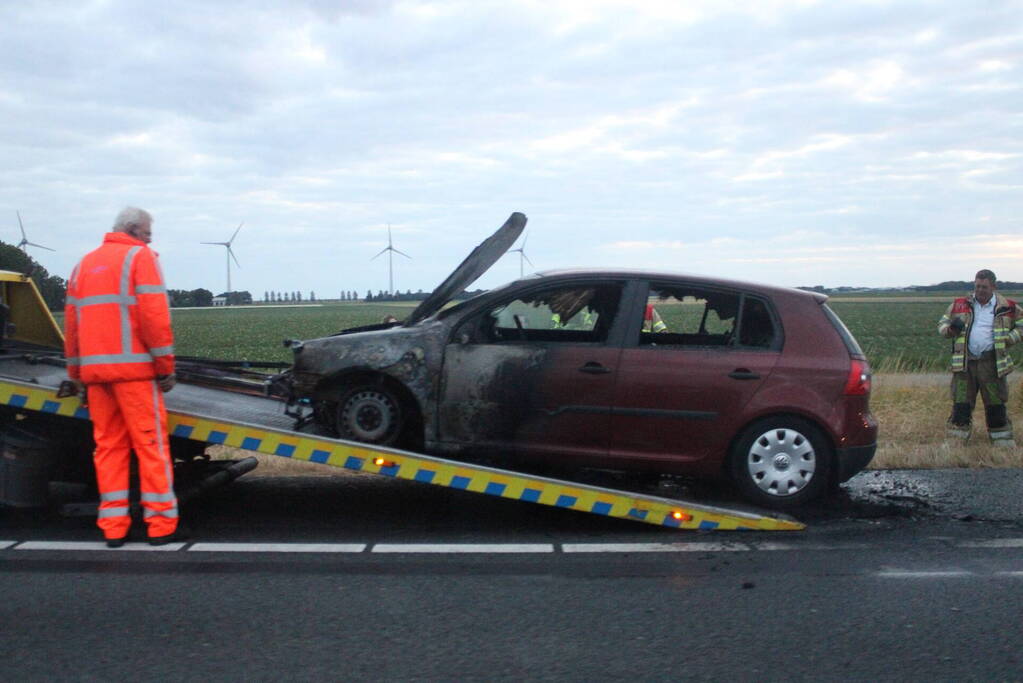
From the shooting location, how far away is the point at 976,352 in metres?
9.20

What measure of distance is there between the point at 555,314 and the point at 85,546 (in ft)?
10.0

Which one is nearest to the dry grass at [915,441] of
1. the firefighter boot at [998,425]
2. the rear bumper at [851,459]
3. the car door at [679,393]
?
the firefighter boot at [998,425]

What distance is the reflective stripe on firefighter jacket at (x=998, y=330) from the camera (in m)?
9.10

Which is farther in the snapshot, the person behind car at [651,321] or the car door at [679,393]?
the person behind car at [651,321]

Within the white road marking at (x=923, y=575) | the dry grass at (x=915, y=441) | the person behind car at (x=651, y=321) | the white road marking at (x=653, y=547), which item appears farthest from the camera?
the dry grass at (x=915, y=441)

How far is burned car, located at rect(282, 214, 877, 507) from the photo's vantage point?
6.12m

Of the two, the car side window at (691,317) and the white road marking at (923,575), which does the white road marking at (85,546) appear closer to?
the car side window at (691,317)

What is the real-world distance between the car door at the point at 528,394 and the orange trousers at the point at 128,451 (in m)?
1.66

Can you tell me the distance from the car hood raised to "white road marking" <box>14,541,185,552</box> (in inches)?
81.1

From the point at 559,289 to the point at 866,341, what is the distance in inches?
1391

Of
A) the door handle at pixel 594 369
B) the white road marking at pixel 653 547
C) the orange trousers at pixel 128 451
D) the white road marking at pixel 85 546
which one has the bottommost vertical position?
the white road marking at pixel 653 547

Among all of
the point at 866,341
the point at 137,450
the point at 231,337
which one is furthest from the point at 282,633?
the point at 231,337

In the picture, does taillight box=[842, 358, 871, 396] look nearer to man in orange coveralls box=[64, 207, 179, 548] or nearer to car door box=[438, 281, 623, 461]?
car door box=[438, 281, 623, 461]

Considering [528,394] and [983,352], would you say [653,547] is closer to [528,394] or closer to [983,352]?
[528,394]
